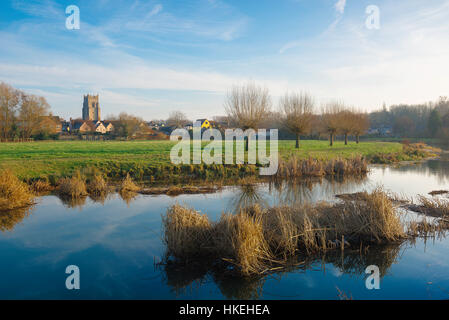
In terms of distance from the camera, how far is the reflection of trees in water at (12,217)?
10305 mm

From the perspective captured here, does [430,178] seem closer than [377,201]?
No

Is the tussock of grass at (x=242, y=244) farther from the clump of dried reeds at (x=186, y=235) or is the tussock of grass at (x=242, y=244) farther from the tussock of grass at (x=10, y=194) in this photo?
the tussock of grass at (x=10, y=194)

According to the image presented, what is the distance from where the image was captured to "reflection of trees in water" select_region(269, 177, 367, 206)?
14.0m

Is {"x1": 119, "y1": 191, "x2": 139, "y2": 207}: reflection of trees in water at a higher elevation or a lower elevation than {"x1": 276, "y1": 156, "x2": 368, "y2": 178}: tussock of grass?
lower

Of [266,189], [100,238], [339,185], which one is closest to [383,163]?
[339,185]

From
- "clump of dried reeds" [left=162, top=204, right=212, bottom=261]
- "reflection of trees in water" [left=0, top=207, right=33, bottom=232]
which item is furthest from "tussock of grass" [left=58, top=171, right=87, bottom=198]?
"clump of dried reeds" [left=162, top=204, right=212, bottom=261]

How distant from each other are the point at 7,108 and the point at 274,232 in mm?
46366

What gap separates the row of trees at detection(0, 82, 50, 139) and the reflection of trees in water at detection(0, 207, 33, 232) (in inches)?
1404

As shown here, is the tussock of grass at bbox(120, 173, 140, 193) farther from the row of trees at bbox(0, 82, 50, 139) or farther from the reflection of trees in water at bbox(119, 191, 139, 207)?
the row of trees at bbox(0, 82, 50, 139)

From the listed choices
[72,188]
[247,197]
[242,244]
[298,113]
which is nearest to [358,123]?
[298,113]

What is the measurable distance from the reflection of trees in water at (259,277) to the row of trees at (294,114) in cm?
2118

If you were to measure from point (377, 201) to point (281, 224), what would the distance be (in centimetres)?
292
